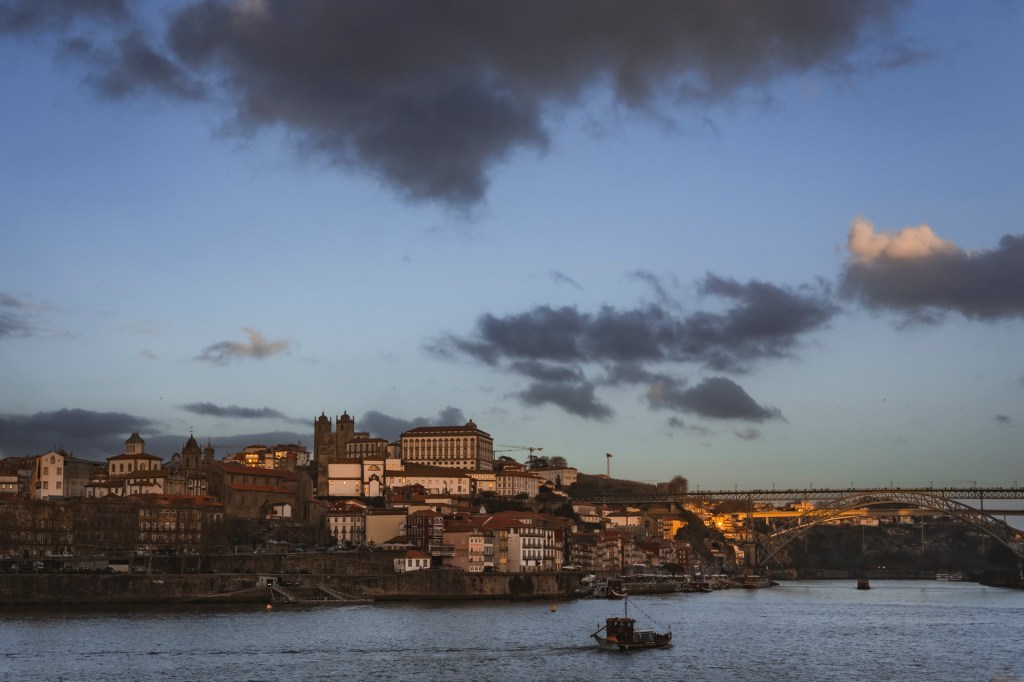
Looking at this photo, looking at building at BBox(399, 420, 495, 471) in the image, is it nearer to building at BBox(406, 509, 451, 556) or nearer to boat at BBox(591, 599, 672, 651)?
building at BBox(406, 509, 451, 556)

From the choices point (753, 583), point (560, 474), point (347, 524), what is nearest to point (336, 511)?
point (347, 524)

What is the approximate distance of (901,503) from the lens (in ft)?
414

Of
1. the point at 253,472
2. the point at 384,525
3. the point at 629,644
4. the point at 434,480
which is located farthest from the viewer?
the point at 434,480

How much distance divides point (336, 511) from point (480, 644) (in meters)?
55.6

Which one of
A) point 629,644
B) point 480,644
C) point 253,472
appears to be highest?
point 253,472

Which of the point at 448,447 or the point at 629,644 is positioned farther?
the point at 448,447

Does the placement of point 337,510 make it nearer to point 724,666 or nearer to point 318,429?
point 318,429

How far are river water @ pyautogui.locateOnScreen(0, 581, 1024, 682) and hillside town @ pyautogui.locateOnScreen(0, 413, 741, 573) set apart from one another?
44.4ft

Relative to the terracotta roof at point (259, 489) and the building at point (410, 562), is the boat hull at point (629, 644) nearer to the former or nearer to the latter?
the building at point (410, 562)

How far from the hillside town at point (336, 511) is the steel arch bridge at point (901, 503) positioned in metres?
7.61

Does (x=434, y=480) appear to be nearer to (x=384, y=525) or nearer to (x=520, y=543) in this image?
(x=384, y=525)

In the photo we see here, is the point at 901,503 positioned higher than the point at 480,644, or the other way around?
the point at 901,503

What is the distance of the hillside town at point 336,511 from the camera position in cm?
8200

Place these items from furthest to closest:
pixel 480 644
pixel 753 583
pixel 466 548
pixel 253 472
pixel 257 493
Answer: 1. pixel 753 583
2. pixel 253 472
3. pixel 257 493
4. pixel 466 548
5. pixel 480 644
